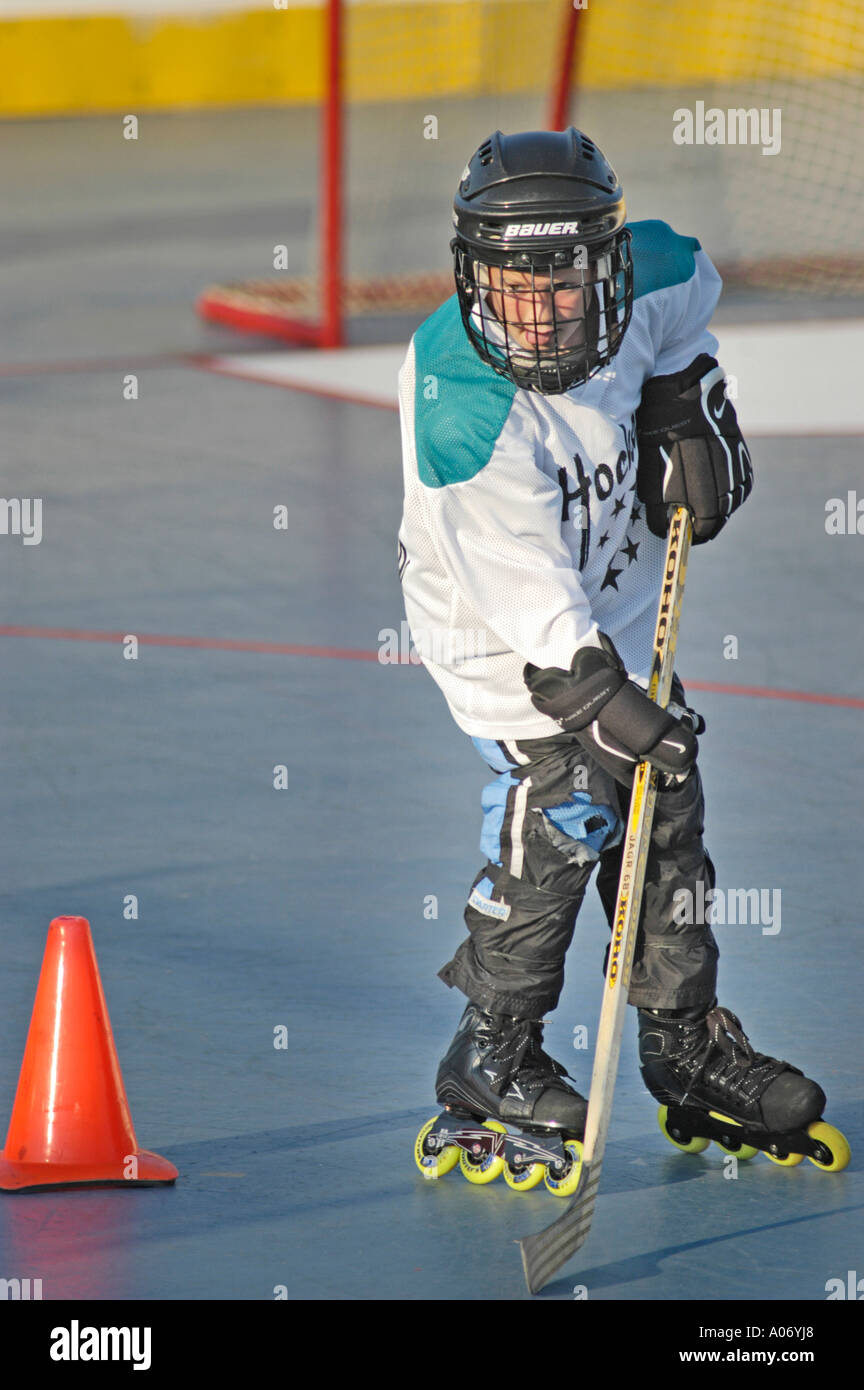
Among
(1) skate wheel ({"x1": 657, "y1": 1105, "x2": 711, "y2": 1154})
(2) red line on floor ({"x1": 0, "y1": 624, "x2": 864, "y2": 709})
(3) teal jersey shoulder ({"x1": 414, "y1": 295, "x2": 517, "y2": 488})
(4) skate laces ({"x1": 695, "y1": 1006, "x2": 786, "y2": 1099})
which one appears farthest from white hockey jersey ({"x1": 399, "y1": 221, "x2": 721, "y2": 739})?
(2) red line on floor ({"x1": 0, "y1": 624, "x2": 864, "y2": 709})

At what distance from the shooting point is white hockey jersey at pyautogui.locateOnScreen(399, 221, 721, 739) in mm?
3586

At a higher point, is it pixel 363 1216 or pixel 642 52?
pixel 642 52

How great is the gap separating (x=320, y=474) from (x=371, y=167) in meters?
10.3

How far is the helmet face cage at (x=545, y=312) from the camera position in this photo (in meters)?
3.55

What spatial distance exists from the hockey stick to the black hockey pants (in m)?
0.08

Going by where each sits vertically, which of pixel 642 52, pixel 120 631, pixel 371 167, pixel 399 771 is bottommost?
pixel 399 771

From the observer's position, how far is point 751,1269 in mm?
3484

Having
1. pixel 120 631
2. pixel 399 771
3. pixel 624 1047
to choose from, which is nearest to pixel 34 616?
pixel 120 631

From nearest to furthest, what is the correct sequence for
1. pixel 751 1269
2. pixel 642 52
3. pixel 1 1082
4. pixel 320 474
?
pixel 751 1269
pixel 1 1082
pixel 320 474
pixel 642 52

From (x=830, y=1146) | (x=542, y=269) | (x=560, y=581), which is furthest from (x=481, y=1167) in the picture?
(x=542, y=269)

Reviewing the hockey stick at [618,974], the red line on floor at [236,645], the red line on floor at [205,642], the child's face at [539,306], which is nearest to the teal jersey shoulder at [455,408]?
the child's face at [539,306]

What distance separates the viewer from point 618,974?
365 centimetres

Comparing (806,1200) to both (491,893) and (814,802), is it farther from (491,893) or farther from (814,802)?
(814,802)

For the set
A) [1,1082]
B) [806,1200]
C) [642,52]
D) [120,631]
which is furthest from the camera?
[642,52]
